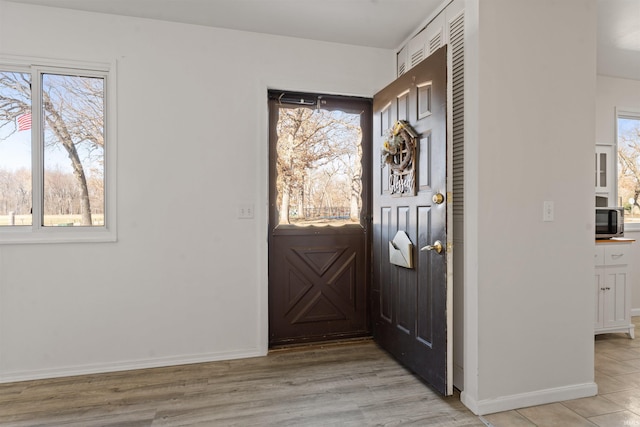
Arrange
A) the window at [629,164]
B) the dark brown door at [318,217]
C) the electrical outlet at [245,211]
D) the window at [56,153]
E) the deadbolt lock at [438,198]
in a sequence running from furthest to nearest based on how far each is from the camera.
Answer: the window at [629,164]
the dark brown door at [318,217]
the electrical outlet at [245,211]
the window at [56,153]
the deadbolt lock at [438,198]

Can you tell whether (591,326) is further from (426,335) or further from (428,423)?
(428,423)

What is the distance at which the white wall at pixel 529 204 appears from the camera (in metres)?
2.07

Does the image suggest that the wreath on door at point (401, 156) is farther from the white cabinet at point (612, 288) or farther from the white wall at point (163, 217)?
the white cabinet at point (612, 288)

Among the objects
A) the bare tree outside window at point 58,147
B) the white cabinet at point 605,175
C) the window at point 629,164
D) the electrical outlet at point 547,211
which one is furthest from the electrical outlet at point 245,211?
the window at point 629,164

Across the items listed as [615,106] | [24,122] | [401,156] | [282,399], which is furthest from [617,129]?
[24,122]

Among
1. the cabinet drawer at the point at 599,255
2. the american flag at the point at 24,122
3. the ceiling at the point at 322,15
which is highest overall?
the ceiling at the point at 322,15

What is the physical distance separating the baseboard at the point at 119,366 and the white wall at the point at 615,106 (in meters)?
4.16

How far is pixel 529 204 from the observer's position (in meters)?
2.16

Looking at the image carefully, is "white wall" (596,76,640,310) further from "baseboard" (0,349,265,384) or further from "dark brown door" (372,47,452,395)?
"baseboard" (0,349,265,384)

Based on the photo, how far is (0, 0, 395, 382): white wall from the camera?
2.54 m

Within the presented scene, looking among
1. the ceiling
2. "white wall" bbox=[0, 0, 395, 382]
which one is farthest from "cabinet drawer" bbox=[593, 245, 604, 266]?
"white wall" bbox=[0, 0, 395, 382]

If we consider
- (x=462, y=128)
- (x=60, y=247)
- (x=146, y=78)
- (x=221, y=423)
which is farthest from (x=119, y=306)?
(x=462, y=128)

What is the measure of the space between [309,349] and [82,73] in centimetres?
282

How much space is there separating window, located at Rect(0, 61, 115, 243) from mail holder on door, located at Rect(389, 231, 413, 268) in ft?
6.97
